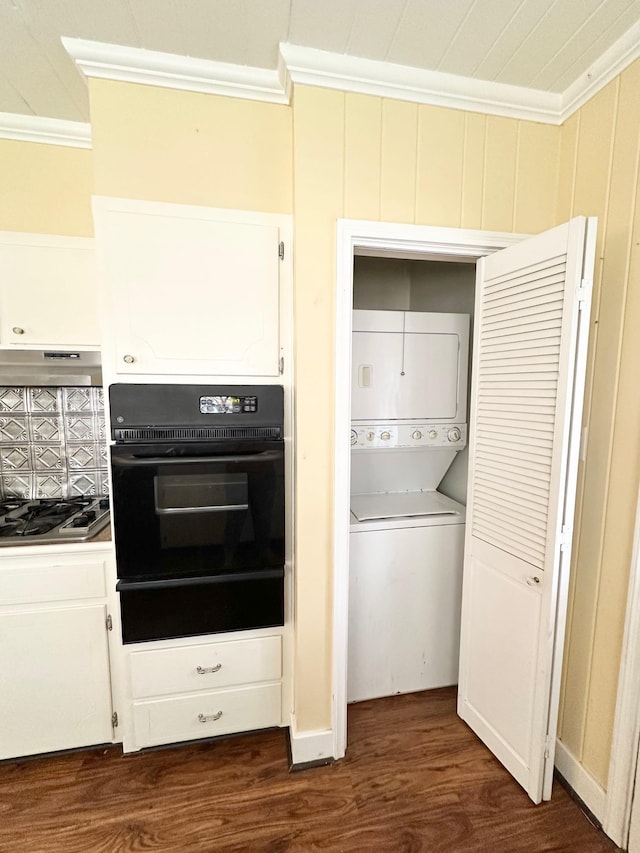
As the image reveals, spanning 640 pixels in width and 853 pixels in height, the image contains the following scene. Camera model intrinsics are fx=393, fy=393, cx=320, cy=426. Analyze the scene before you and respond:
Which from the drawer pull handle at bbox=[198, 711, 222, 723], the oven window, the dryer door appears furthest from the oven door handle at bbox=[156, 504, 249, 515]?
the drawer pull handle at bbox=[198, 711, 222, 723]

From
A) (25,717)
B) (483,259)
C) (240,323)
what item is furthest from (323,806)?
(483,259)

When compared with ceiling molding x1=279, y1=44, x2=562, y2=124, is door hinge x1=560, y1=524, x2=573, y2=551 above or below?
below

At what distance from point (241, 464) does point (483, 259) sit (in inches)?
48.9

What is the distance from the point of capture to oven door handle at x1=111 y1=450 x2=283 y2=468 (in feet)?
4.55

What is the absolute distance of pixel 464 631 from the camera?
176cm

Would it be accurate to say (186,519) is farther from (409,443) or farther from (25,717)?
(409,443)

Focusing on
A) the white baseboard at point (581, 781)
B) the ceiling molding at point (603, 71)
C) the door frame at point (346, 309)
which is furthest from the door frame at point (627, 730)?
the ceiling molding at point (603, 71)

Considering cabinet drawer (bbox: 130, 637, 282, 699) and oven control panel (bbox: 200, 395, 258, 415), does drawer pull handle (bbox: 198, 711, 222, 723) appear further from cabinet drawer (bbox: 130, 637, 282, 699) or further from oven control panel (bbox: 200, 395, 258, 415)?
oven control panel (bbox: 200, 395, 258, 415)

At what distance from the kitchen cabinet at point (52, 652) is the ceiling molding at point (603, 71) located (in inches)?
96.2

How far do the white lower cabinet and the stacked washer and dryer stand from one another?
Result: 17.3 inches

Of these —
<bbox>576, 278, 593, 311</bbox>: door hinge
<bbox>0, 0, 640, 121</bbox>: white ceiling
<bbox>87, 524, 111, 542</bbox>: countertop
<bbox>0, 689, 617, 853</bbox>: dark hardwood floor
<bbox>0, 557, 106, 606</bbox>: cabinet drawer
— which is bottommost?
<bbox>0, 689, 617, 853</bbox>: dark hardwood floor

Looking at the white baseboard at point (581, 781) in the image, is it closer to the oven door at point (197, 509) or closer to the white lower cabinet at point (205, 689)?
the white lower cabinet at point (205, 689)

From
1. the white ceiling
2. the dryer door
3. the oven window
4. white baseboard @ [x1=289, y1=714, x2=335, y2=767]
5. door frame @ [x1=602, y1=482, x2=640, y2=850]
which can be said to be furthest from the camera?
the dryer door

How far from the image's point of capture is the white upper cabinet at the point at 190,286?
4.48 feet
